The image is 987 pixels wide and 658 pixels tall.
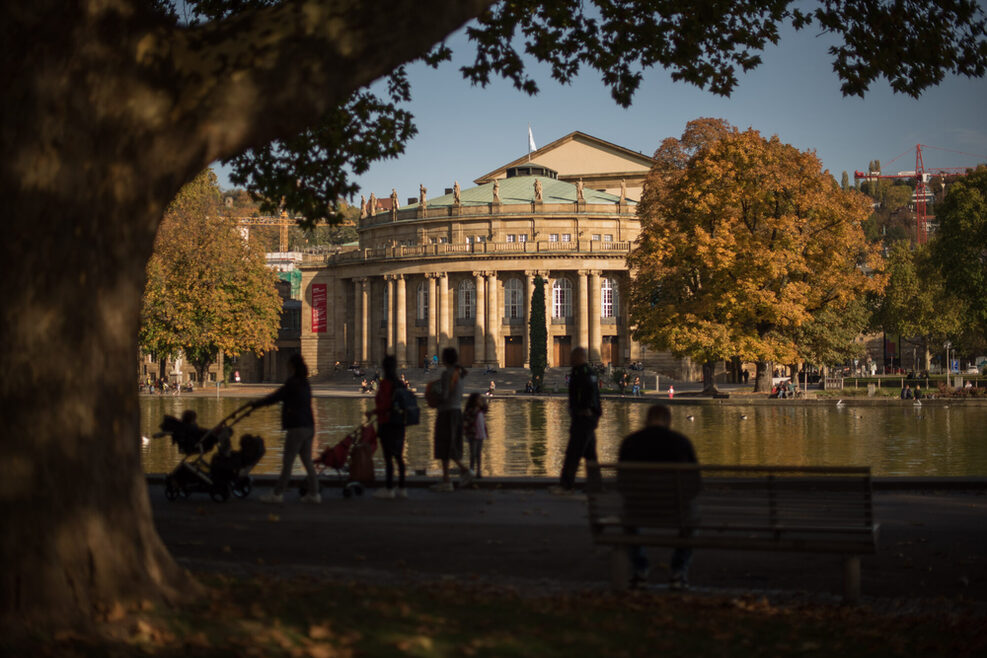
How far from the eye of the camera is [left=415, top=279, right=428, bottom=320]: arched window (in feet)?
321

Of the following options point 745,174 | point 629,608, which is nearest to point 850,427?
point 745,174

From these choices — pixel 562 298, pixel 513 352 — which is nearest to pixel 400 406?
pixel 562 298

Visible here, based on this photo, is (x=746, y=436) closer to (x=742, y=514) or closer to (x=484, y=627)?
(x=742, y=514)

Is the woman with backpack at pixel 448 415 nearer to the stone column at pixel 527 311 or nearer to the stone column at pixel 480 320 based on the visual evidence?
the stone column at pixel 527 311

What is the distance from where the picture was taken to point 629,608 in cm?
755

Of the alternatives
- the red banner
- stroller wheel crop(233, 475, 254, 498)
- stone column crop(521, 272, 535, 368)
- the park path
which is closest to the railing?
stone column crop(521, 272, 535, 368)

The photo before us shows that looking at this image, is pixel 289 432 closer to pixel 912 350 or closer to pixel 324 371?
pixel 324 371

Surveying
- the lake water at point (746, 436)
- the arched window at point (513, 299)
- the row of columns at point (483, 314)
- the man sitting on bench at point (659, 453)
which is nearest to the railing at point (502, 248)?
the row of columns at point (483, 314)

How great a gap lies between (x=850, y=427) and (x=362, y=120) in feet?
69.2

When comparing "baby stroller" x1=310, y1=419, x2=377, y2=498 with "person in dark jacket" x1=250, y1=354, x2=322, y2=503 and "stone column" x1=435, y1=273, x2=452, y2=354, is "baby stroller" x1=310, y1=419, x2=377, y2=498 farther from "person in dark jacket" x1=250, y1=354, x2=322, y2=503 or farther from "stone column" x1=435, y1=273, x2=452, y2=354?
"stone column" x1=435, y1=273, x2=452, y2=354

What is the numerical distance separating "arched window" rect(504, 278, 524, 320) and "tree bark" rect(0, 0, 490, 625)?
87.5 m

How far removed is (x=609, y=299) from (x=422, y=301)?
16.9 metres

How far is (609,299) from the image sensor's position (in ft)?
308

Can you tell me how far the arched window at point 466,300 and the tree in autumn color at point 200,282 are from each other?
1350 inches
